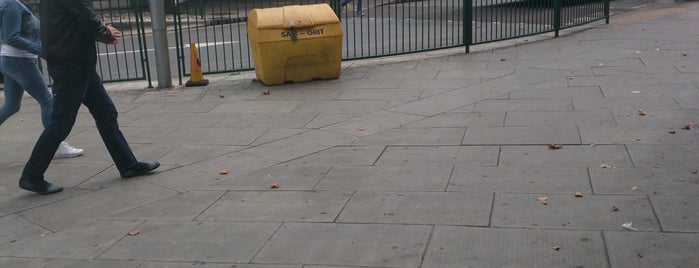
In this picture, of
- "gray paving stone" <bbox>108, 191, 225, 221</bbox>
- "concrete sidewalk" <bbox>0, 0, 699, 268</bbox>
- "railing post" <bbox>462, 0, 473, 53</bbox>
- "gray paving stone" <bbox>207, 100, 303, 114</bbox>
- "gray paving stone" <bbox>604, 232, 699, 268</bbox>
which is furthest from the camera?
"railing post" <bbox>462, 0, 473, 53</bbox>

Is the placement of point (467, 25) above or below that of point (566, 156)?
above

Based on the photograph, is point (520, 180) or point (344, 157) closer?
point (520, 180)

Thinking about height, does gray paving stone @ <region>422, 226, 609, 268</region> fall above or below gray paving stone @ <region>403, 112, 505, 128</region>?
below

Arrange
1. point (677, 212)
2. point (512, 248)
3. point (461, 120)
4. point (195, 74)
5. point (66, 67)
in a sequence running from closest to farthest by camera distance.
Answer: point (512, 248), point (677, 212), point (66, 67), point (461, 120), point (195, 74)

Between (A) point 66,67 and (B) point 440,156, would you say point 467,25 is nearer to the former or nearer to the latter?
(B) point 440,156

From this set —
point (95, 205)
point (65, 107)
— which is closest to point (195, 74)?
point (65, 107)

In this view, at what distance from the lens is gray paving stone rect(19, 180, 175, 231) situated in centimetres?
536

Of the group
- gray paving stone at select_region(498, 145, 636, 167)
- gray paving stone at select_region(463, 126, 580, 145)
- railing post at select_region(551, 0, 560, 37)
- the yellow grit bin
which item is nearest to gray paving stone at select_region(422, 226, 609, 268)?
gray paving stone at select_region(498, 145, 636, 167)

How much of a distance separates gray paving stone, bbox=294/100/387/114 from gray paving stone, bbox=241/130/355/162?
1037 millimetres

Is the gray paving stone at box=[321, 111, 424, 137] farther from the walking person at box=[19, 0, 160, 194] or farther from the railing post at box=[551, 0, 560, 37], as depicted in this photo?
the railing post at box=[551, 0, 560, 37]

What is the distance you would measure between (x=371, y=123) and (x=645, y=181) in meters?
3.11

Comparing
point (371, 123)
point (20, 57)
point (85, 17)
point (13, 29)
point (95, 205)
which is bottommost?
point (95, 205)

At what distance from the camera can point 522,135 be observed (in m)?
6.82

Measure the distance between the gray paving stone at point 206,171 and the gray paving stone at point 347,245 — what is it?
1.44 metres
